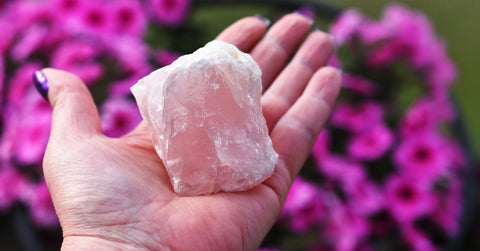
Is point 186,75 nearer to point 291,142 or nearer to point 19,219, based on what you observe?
point 291,142

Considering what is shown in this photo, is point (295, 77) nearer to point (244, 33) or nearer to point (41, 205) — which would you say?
point (244, 33)

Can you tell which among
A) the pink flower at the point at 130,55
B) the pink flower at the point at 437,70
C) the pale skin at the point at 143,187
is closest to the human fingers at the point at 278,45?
the pale skin at the point at 143,187

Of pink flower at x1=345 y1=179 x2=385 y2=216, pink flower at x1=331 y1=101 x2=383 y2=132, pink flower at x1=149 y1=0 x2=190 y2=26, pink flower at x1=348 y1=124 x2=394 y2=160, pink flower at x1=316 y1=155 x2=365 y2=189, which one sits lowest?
pink flower at x1=345 y1=179 x2=385 y2=216

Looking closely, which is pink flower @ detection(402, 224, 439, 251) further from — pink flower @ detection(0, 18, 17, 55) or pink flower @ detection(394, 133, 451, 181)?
pink flower @ detection(0, 18, 17, 55)

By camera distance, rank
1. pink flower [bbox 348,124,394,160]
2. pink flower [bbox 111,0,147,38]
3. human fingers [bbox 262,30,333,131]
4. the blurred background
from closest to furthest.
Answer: human fingers [bbox 262,30,333,131] < the blurred background < pink flower [bbox 348,124,394,160] < pink flower [bbox 111,0,147,38]

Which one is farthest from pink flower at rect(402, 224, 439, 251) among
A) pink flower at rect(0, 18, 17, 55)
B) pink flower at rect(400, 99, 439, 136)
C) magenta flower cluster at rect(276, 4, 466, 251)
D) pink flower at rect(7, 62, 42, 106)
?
pink flower at rect(0, 18, 17, 55)

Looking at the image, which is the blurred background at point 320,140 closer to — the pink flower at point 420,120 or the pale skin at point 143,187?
the pink flower at point 420,120

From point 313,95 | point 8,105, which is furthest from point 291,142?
point 8,105
